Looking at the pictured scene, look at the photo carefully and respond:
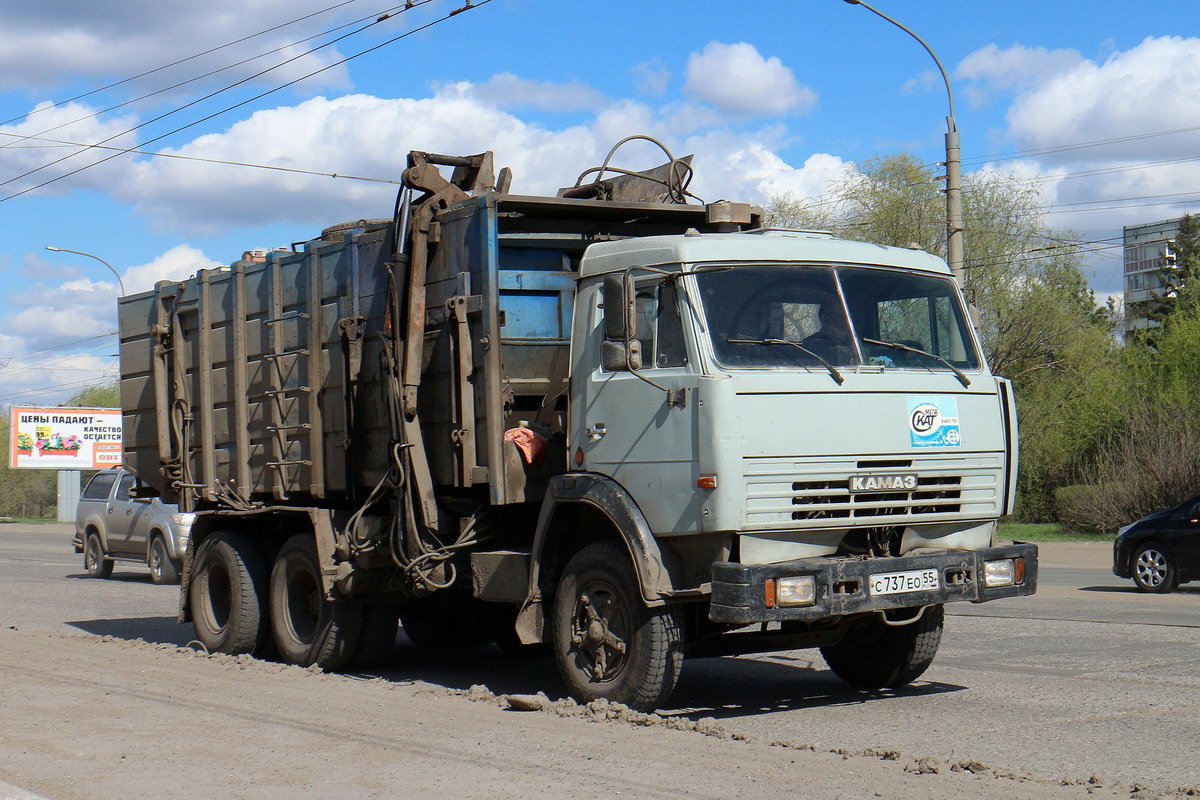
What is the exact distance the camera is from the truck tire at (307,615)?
9961mm

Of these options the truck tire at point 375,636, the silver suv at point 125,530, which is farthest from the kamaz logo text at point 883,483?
the silver suv at point 125,530

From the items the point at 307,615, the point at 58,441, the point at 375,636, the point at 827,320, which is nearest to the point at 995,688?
the point at 827,320

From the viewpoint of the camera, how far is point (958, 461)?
7719 mm

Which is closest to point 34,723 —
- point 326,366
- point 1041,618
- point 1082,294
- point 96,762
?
point 96,762

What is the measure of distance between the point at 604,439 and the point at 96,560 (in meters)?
17.4

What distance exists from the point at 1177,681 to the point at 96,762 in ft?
21.5

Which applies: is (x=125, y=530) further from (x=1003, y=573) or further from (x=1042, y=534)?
(x=1042, y=534)

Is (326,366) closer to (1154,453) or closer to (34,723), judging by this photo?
(34,723)

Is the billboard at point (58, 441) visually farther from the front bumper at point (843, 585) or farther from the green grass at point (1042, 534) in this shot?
the front bumper at point (843, 585)

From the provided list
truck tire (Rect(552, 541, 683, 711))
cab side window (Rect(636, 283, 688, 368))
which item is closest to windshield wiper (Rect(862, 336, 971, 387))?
cab side window (Rect(636, 283, 688, 368))

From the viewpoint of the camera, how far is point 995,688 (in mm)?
8578

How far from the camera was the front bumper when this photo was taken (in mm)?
6941

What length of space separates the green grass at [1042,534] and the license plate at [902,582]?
71.1ft

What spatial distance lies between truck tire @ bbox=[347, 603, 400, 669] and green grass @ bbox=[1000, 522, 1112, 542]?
2047 cm
